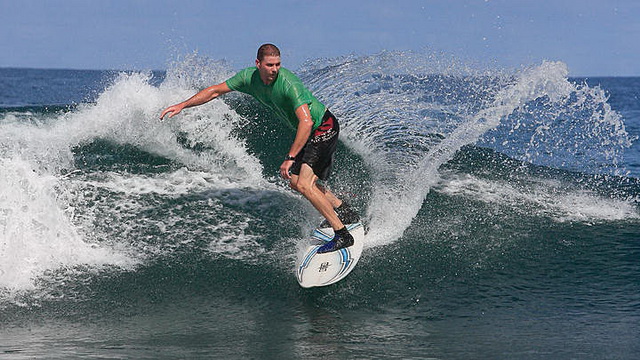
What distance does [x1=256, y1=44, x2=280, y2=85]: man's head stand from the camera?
6.33 metres

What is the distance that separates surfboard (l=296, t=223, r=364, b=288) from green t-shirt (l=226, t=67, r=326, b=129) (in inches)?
48.0

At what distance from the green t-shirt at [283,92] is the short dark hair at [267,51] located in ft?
0.74

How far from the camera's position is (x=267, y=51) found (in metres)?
6.33

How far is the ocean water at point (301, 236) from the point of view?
5445 mm

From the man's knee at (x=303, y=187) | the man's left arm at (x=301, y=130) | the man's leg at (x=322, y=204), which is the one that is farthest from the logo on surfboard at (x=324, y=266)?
the man's left arm at (x=301, y=130)

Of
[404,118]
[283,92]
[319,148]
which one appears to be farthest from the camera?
[404,118]

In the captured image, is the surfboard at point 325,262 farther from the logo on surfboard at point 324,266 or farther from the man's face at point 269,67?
the man's face at point 269,67

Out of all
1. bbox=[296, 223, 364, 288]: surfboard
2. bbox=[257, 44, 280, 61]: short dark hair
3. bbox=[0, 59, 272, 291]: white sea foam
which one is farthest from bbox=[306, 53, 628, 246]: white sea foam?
bbox=[257, 44, 280, 61]: short dark hair

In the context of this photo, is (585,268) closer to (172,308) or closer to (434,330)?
(434,330)

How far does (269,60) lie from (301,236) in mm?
2524

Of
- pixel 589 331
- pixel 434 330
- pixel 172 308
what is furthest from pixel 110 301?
pixel 589 331

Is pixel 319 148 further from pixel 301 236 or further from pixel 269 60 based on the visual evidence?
pixel 301 236

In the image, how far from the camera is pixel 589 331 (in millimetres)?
5586

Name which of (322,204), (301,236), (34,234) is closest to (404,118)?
(301,236)
